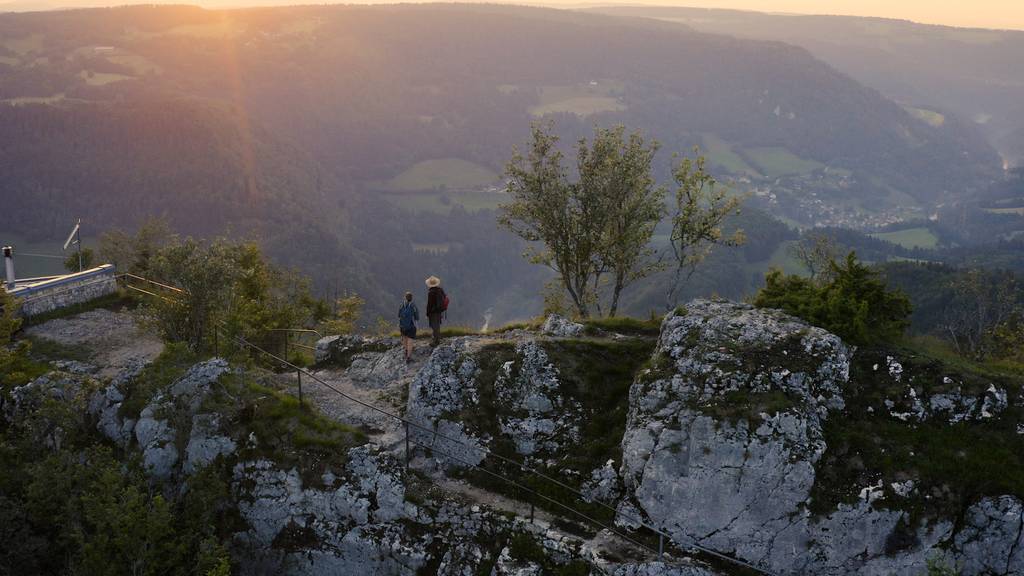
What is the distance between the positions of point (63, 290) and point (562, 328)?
2387 centimetres

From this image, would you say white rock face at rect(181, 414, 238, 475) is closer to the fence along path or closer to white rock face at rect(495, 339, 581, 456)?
the fence along path

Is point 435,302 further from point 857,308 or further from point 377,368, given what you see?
point 857,308

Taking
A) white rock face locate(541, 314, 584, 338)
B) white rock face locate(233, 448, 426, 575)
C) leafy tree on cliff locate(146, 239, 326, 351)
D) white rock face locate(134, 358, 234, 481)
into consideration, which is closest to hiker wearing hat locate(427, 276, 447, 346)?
white rock face locate(541, 314, 584, 338)

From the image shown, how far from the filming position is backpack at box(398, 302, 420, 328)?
24844 millimetres

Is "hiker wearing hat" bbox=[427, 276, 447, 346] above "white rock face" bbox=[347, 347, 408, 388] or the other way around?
above

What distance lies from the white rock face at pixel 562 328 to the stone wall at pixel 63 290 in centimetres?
2268

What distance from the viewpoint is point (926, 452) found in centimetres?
1698

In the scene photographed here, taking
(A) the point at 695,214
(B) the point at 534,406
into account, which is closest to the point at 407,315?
(B) the point at 534,406

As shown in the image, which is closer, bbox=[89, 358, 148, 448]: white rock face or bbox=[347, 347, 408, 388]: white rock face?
bbox=[89, 358, 148, 448]: white rock face

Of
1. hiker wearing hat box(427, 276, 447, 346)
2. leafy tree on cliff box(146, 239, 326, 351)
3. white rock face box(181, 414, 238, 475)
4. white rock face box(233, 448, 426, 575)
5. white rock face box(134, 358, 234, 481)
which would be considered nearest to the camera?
white rock face box(233, 448, 426, 575)

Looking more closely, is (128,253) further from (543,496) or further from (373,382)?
(543,496)

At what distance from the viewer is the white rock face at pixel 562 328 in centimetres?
2502

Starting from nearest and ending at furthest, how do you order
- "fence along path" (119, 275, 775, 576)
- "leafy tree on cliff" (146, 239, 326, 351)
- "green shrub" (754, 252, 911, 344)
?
"fence along path" (119, 275, 775, 576) → "green shrub" (754, 252, 911, 344) → "leafy tree on cliff" (146, 239, 326, 351)

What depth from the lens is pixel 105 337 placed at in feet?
97.1
